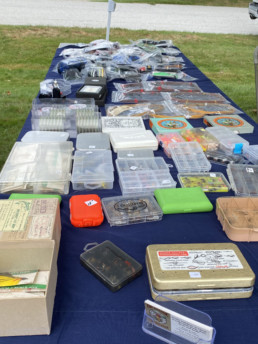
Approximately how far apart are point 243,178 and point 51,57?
175 inches

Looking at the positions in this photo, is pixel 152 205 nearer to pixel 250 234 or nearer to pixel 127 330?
pixel 250 234

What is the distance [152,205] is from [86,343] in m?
0.54

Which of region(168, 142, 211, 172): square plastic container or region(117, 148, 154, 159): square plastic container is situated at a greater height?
region(168, 142, 211, 172): square plastic container

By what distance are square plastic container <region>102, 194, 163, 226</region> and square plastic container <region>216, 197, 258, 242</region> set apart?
213 mm

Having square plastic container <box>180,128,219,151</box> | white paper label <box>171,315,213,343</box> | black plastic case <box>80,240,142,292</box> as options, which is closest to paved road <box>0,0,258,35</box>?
square plastic container <box>180,128,219,151</box>

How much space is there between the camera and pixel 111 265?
936 millimetres

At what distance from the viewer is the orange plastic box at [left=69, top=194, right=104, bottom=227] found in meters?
1.12

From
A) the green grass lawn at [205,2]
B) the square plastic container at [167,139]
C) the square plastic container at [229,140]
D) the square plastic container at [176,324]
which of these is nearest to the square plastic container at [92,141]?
the square plastic container at [167,139]

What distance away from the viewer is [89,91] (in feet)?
7.18

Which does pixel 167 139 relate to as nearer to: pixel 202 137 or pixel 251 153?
pixel 202 137

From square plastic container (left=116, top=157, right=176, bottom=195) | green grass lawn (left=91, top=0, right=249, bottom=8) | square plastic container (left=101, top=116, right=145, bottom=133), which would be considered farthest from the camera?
green grass lawn (left=91, top=0, right=249, bottom=8)

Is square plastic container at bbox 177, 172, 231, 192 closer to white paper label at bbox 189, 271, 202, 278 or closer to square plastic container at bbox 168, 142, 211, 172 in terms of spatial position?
square plastic container at bbox 168, 142, 211, 172

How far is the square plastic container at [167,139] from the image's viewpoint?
63.8 inches

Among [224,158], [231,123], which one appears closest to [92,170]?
[224,158]
